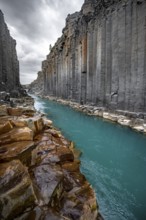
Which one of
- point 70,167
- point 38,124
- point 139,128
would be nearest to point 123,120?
point 139,128

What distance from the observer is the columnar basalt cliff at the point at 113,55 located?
20202mm

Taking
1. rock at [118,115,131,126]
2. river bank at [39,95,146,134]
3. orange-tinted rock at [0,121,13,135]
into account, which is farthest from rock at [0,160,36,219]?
rock at [118,115,131,126]

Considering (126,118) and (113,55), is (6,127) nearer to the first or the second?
(126,118)

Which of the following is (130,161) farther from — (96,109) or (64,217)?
(96,109)

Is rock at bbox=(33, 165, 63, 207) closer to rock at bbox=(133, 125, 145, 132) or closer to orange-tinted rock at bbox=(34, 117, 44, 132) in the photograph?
orange-tinted rock at bbox=(34, 117, 44, 132)

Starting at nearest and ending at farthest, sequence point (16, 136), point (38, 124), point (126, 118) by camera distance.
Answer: point (16, 136), point (38, 124), point (126, 118)

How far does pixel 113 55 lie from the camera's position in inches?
970

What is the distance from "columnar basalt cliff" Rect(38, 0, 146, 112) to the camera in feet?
66.3

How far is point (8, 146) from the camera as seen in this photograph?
204 inches

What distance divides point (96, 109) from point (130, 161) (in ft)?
56.1

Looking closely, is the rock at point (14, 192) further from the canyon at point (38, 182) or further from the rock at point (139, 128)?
the rock at point (139, 128)

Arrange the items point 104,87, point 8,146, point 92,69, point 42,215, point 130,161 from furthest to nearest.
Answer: point 92,69 → point 104,87 → point 130,161 → point 8,146 → point 42,215

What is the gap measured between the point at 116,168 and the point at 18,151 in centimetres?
670

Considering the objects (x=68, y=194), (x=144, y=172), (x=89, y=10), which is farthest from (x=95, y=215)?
(x=89, y=10)
